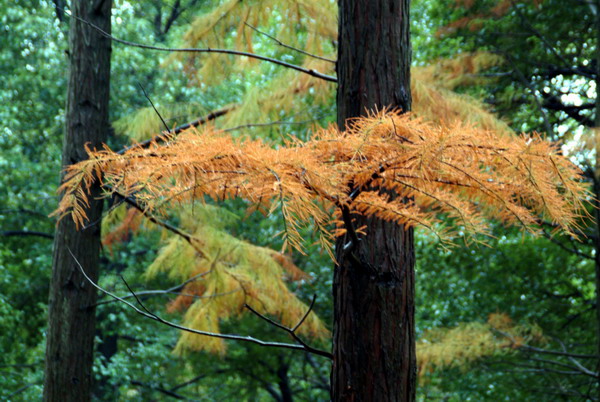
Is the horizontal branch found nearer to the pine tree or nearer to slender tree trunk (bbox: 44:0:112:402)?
slender tree trunk (bbox: 44:0:112:402)

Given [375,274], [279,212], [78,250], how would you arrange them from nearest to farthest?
1. [375,274]
2. [78,250]
3. [279,212]

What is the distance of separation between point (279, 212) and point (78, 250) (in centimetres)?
405

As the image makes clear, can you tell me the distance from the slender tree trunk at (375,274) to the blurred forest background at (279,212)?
2.04m

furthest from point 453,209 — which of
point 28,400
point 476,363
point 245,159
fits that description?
point 28,400

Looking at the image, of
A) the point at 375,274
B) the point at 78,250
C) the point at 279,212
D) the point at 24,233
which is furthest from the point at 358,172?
the point at 24,233

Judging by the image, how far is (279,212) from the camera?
8203 mm

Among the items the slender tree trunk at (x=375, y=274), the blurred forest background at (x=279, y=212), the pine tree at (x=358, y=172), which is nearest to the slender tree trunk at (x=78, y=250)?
the blurred forest background at (x=279, y=212)

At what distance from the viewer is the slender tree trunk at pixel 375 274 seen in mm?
2225

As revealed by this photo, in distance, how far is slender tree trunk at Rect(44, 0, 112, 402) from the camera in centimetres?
429

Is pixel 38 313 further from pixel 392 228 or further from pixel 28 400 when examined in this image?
pixel 392 228

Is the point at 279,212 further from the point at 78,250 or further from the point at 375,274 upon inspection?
the point at 375,274

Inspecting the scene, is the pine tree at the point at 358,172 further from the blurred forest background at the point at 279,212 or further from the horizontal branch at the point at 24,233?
the horizontal branch at the point at 24,233

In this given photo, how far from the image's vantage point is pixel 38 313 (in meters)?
10.9

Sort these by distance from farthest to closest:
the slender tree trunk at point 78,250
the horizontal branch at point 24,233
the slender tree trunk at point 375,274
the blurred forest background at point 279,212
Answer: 1. the horizontal branch at point 24,233
2. the blurred forest background at point 279,212
3. the slender tree trunk at point 78,250
4. the slender tree trunk at point 375,274
